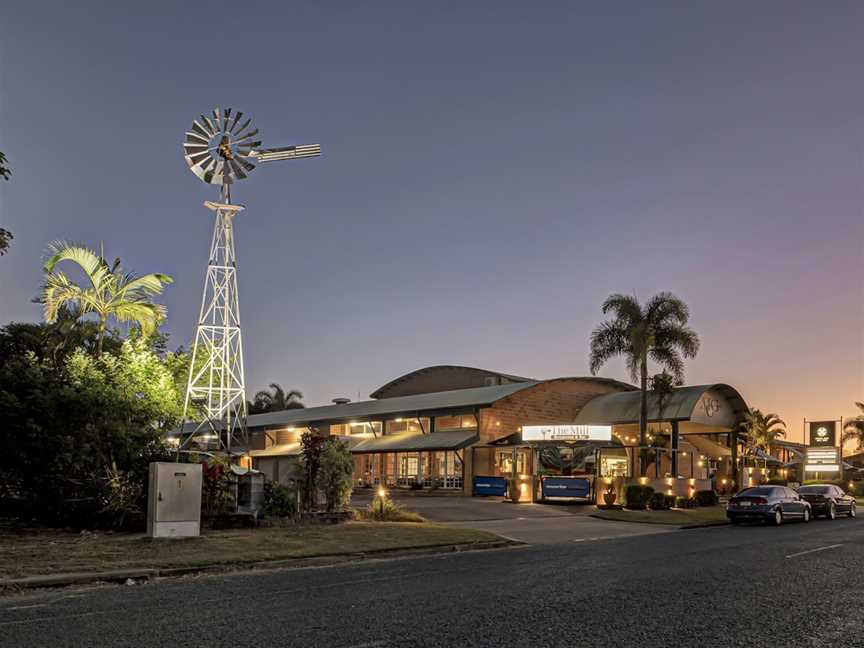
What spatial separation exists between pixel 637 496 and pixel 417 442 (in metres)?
15.4

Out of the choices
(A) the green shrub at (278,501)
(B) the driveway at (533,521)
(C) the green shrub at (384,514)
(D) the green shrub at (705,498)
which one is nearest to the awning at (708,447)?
(D) the green shrub at (705,498)

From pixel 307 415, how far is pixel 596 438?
26574 mm

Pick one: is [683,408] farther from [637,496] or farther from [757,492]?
[757,492]

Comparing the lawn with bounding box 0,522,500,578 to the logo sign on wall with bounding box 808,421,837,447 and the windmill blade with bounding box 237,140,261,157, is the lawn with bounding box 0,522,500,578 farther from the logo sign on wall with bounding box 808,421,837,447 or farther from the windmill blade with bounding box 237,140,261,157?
the logo sign on wall with bounding box 808,421,837,447

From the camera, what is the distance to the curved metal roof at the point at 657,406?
4488 cm

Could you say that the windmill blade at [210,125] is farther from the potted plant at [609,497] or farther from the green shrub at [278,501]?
the potted plant at [609,497]

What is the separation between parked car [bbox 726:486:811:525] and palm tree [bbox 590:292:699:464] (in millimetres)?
10984

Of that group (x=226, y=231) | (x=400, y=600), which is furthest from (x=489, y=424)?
(x=400, y=600)

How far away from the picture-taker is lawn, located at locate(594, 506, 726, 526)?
30234 millimetres

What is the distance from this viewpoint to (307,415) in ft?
196

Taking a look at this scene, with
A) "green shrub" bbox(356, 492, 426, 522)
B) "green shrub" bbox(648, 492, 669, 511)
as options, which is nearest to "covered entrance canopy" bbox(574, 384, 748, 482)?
"green shrub" bbox(648, 492, 669, 511)

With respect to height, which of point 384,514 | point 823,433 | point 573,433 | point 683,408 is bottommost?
point 384,514

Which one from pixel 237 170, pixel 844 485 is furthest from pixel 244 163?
pixel 844 485

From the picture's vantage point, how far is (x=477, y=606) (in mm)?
10250
